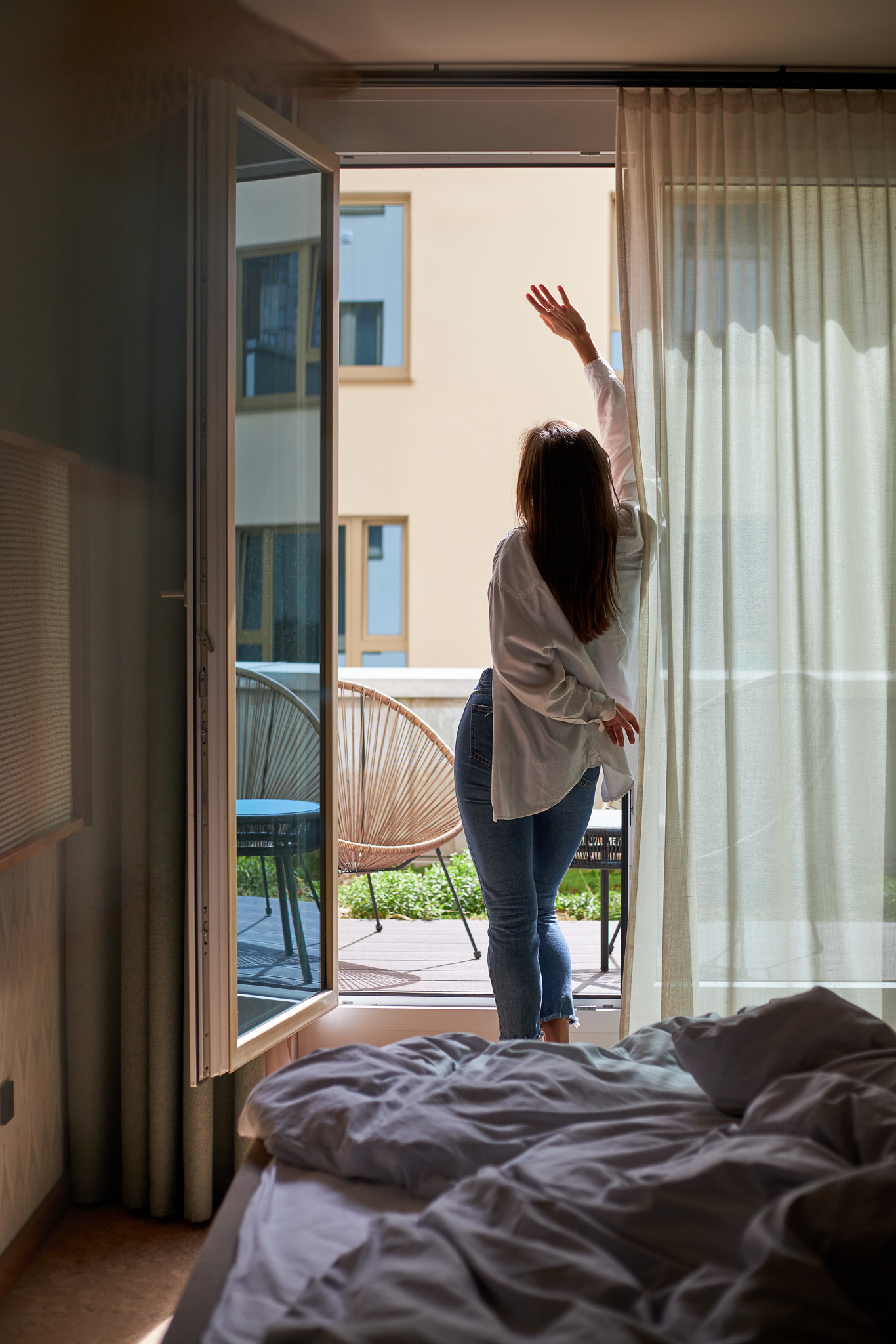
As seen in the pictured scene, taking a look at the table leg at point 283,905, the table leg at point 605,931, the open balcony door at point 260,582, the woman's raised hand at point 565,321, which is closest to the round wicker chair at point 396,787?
the table leg at point 605,931

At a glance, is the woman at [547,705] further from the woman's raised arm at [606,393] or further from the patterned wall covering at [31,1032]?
the patterned wall covering at [31,1032]

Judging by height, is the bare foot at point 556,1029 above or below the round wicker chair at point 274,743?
below

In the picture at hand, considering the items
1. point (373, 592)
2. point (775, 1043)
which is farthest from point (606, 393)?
point (373, 592)

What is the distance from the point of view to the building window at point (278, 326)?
2.19 m

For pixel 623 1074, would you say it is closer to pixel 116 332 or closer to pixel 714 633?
pixel 714 633

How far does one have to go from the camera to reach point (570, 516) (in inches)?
84.0

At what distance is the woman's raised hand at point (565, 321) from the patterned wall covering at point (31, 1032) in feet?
5.36

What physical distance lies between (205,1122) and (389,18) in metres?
2.38

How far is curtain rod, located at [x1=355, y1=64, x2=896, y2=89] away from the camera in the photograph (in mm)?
2352

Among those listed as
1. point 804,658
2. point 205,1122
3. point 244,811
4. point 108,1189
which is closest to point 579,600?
point 804,658

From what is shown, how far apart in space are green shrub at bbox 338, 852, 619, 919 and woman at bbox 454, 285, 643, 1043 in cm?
238

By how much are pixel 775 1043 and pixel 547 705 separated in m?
0.96

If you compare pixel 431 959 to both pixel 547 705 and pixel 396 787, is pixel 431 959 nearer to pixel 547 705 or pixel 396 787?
pixel 396 787

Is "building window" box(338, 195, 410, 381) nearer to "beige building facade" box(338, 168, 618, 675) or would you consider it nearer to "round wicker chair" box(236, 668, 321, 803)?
"beige building facade" box(338, 168, 618, 675)
